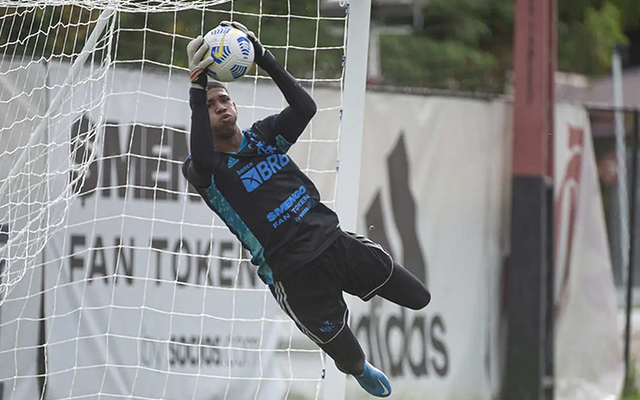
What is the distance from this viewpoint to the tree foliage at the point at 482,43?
14.8 meters

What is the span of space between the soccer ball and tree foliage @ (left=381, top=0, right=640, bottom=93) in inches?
371

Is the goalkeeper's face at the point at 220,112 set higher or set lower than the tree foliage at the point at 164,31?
lower

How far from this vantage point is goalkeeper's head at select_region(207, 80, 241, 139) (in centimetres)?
502

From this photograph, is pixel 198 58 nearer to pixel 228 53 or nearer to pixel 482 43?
pixel 228 53

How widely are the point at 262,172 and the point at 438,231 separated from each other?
10.9 ft

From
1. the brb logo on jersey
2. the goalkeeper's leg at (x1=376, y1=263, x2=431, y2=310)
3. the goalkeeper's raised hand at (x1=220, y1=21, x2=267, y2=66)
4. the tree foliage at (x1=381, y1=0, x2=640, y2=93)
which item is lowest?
the goalkeeper's leg at (x1=376, y1=263, x2=431, y2=310)

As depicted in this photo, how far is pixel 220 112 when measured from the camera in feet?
16.5

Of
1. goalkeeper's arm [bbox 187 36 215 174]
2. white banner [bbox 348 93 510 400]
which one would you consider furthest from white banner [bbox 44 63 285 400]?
goalkeeper's arm [bbox 187 36 215 174]

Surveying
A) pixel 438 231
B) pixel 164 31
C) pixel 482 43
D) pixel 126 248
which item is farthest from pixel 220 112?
pixel 482 43

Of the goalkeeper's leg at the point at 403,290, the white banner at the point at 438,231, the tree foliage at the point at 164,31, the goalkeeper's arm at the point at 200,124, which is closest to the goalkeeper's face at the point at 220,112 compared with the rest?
the goalkeeper's arm at the point at 200,124

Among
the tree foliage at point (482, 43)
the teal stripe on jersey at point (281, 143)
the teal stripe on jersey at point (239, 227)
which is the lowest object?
the teal stripe on jersey at point (239, 227)

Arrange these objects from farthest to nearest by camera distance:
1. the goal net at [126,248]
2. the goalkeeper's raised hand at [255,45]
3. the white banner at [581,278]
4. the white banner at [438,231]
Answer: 1. the white banner at [581,278]
2. the white banner at [438,231]
3. the goal net at [126,248]
4. the goalkeeper's raised hand at [255,45]

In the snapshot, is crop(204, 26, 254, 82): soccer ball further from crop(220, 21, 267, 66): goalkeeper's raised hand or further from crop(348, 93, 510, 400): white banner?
crop(348, 93, 510, 400): white banner

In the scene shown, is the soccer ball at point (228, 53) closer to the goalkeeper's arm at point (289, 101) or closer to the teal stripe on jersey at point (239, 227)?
the goalkeeper's arm at point (289, 101)
